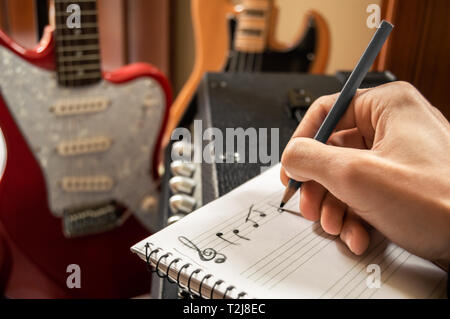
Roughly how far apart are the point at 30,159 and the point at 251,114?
1.21ft

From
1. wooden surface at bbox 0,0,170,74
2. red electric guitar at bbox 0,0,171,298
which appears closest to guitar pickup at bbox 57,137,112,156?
red electric guitar at bbox 0,0,171,298

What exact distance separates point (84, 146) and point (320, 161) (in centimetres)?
56

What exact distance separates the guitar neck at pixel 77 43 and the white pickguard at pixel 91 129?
0.8 inches

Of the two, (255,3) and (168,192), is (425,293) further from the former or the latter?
(255,3)

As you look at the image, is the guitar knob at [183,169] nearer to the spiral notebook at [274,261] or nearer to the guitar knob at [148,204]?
the spiral notebook at [274,261]

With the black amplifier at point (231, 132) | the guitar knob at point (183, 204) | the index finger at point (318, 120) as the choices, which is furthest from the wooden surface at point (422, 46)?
the guitar knob at point (183, 204)

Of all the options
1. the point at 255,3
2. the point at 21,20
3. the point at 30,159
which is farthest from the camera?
the point at 21,20

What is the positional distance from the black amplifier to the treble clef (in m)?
0.07

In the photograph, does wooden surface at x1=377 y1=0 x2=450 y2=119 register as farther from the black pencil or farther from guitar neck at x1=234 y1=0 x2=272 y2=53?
guitar neck at x1=234 y1=0 x2=272 y2=53

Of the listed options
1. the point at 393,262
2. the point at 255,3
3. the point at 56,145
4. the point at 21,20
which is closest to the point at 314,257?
the point at 393,262

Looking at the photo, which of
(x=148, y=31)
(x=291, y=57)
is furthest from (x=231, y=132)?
(x=148, y=31)

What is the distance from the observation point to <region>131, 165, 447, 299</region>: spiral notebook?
0.32 metres

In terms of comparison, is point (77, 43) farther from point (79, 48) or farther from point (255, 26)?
point (255, 26)

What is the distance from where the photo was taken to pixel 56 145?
2.58 feet
